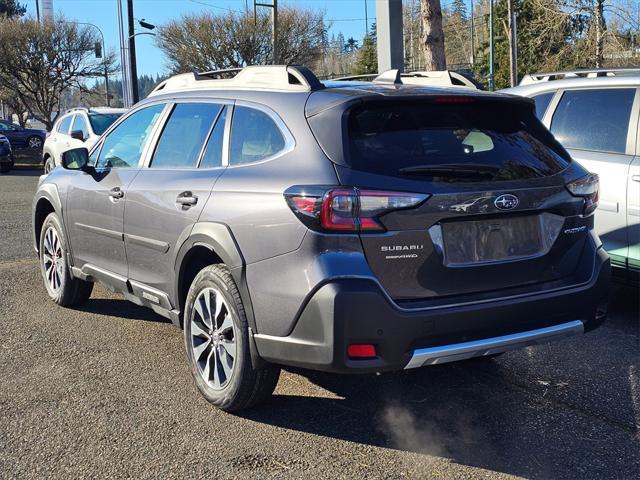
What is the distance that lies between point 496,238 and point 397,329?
0.69m

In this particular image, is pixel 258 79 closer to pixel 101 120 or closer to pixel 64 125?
pixel 101 120

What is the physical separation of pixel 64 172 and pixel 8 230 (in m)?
4.65

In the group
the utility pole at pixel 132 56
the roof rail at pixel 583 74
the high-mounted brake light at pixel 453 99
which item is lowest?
the high-mounted brake light at pixel 453 99

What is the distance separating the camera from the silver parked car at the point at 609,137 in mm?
5281

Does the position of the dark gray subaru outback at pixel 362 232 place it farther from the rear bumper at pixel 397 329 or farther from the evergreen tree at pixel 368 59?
the evergreen tree at pixel 368 59

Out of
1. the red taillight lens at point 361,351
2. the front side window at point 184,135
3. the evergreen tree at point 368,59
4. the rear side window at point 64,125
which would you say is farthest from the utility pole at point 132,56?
the evergreen tree at point 368,59

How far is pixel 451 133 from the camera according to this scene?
3.46 m

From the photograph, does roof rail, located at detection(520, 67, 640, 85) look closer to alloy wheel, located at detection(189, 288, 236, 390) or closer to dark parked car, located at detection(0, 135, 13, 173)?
alloy wheel, located at detection(189, 288, 236, 390)

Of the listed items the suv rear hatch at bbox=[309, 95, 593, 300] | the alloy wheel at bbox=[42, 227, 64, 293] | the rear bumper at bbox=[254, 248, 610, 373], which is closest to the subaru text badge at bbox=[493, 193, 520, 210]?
the suv rear hatch at bbox=[309, 95, 593, 300]

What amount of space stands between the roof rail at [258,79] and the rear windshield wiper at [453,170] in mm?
719

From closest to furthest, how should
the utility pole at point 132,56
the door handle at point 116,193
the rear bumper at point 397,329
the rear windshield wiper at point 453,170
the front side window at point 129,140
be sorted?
the rear bumper at point 397,329, the rear windshield wiper at point 453,170, the door handle at point 116,193, the front side window at point 129,140, the utility pole at point 132,56

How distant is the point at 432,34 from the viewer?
11.1 metres

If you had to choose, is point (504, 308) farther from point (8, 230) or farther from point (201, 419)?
point (8, 230)

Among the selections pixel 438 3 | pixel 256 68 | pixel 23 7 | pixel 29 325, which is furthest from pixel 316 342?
pixel 23 7
